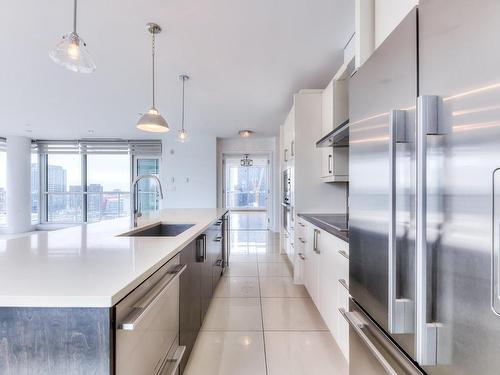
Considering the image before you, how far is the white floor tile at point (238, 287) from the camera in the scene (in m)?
2.77

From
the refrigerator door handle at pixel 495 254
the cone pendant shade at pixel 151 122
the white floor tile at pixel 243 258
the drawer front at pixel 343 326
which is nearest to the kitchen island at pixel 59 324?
the refrigerator door handle at pixel 495 254

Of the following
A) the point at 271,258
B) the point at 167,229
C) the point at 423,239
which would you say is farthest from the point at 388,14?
the point at 271,258

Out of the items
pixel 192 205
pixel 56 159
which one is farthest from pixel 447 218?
pixel 56 159

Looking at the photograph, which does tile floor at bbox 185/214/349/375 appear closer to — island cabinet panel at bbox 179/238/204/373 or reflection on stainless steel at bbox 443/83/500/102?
island cabinet panel at bbox 179/238/204/373

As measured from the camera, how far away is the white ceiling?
1.95 m

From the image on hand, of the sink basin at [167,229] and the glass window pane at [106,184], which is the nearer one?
the sink basin at [167,229]

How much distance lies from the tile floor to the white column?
6.50 m

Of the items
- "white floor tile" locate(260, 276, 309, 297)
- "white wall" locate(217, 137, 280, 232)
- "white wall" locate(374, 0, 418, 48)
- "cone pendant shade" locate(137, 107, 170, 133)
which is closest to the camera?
"white wall" locate(374, 0, 418, 48)

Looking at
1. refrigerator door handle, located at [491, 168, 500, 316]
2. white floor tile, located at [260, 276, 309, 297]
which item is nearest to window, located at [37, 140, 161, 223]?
white floor tile, located at [260, 276, 309, 297]

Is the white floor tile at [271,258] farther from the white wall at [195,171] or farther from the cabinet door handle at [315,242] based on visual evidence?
the white wall at [195,171]

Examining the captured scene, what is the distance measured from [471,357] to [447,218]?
289 millimetres

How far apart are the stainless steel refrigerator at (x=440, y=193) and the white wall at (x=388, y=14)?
141 millimetres

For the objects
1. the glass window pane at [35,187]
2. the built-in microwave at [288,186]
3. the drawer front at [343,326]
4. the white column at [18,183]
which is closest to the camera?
the drawer front at [343,326]

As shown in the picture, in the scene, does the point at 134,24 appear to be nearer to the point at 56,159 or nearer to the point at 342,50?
the point at 342,50
